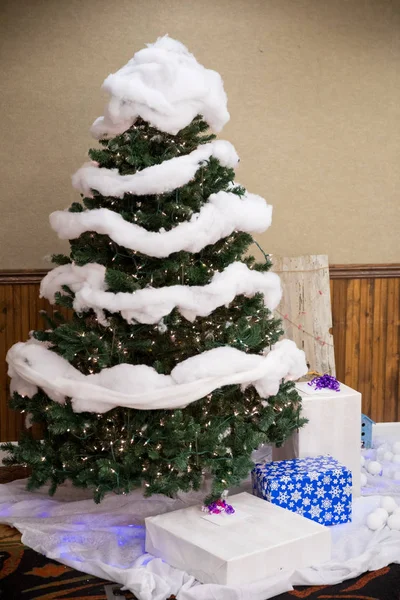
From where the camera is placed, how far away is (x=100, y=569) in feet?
8.69

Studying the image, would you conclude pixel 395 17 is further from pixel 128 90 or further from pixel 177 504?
pixel 177 504

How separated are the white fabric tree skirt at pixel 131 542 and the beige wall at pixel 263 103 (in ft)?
4.21

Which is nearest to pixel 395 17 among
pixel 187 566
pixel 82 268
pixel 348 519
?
pixel 82 268

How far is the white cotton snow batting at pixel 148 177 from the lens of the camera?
2836mm

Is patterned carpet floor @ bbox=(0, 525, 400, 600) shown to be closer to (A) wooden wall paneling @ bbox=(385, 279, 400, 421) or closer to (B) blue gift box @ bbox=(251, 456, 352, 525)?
(B) blue gift box @ bbox=(251, 456, 352, 525)

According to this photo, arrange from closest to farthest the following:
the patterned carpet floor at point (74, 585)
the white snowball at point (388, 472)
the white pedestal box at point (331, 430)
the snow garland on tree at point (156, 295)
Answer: the patterned carpet floor at point (74, 585) < the snow garland on tree at point (156, 295) < the white pedestal box at point (331, 430) < the white snowball at point (388, 472)

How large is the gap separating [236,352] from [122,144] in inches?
36.6

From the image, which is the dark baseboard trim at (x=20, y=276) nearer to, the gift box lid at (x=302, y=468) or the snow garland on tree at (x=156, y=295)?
Result: the snow garland on tree at (x=156, y=295)

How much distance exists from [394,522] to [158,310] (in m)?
1.25

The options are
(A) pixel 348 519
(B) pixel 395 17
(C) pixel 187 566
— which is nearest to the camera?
(C) pixel 187 566

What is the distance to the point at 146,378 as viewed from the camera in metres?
2.83

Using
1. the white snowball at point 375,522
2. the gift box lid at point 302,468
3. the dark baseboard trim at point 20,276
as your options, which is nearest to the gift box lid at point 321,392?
the gift box lid at point 302,468

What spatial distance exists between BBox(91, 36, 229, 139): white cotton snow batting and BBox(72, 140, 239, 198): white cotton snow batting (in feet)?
0.48

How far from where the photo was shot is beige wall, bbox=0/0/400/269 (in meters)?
3.79
